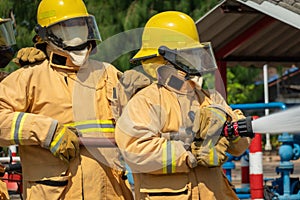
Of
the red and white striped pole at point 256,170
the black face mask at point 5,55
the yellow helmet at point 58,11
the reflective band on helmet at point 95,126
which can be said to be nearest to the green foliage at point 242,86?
the red and white striped pole at point 256,170

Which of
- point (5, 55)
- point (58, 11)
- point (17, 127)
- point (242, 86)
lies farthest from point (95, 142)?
point (242, 86)

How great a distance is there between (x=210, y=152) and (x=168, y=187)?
0.31 meters

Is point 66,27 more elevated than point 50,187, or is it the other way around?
point 66,27

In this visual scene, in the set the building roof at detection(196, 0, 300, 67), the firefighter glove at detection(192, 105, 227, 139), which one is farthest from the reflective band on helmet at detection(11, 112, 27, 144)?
the building roof at detection(196, 0, 300, 67)

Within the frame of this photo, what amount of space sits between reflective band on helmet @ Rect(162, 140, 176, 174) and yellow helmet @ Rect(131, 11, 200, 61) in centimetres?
63

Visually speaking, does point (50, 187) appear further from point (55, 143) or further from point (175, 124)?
point (175, 124)

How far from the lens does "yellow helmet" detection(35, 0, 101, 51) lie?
5785 mm

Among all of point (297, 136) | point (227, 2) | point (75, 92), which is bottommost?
point (297, 136)

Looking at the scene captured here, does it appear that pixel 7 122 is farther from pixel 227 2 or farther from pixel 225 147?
pixel 227 2

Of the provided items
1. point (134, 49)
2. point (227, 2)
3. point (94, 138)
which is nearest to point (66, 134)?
point (94, 138)

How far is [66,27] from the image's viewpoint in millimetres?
5824

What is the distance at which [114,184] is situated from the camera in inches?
227

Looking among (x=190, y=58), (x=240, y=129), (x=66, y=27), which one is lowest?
(x=240, y=129)

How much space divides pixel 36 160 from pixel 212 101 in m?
1.13
